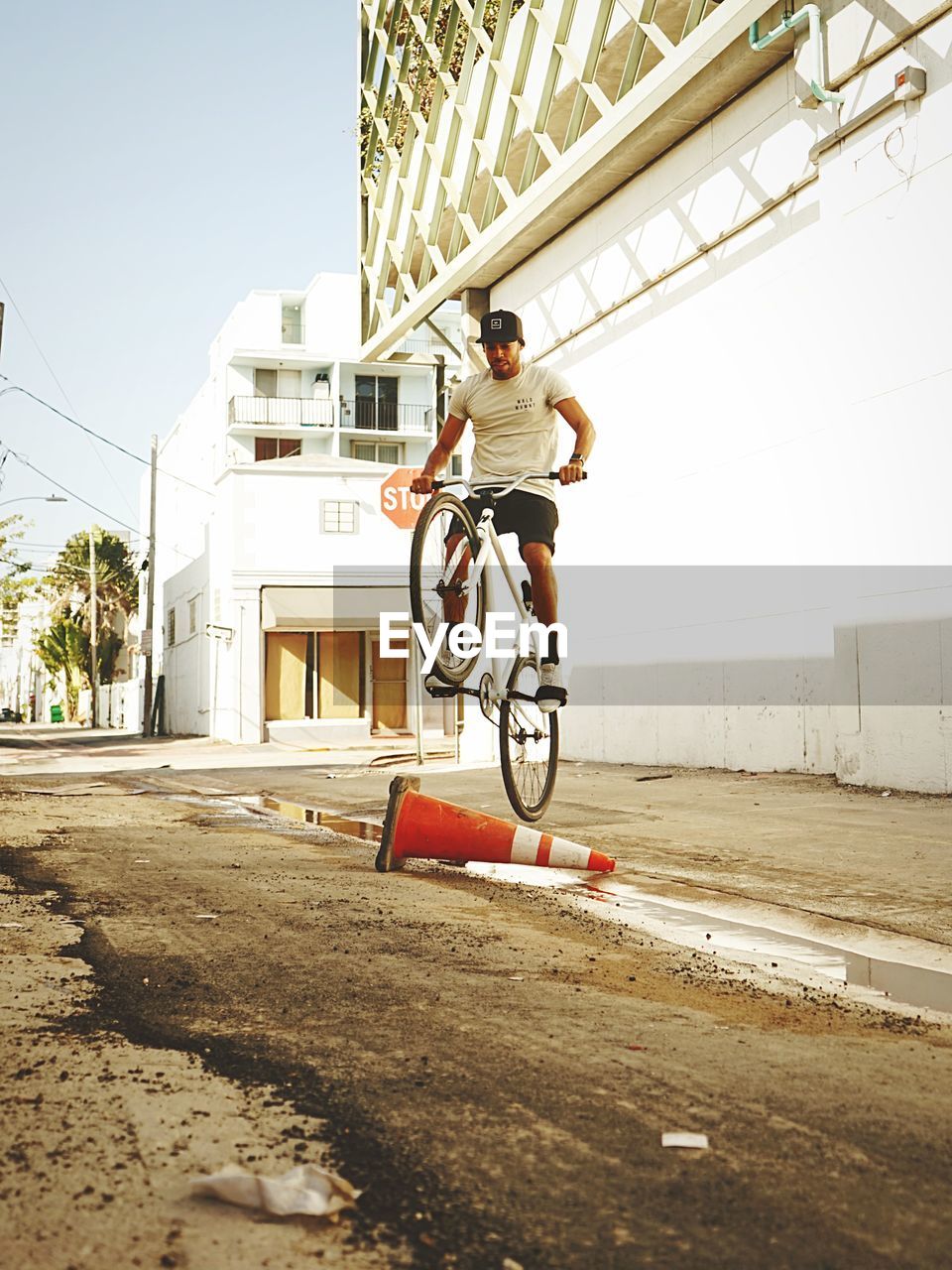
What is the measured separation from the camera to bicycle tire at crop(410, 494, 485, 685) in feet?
20.3

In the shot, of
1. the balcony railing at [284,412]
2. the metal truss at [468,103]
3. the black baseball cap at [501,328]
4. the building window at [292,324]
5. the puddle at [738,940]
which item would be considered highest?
the building window at [292,324]

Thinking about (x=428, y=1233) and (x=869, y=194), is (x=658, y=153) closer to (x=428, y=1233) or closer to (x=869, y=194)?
(x=869, y=194)

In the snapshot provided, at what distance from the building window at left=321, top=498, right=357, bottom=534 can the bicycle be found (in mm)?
26367

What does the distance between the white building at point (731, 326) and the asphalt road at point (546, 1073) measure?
5.66m

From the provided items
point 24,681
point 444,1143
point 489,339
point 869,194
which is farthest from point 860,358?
point 24,681

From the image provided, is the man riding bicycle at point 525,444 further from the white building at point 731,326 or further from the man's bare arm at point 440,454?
the white building at point 731,326

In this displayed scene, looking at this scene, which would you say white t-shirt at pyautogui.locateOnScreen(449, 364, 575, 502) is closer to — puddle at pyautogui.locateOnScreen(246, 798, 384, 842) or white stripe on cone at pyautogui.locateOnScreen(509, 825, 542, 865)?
white stripe on cone at pyautogui.locateOnScreen(509, 825, 542, 865)

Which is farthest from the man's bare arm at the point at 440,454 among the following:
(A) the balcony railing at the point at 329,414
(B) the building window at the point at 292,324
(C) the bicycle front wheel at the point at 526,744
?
(B) the building window at the point at 292,324

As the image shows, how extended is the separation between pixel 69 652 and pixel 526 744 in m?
67.9

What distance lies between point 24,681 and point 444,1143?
14619 cm

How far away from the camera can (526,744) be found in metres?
7.26

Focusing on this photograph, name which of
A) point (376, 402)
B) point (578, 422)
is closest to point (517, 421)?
point (578, 422)

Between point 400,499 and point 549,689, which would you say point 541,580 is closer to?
point 549,689

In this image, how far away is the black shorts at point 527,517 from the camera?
6.48 metres
